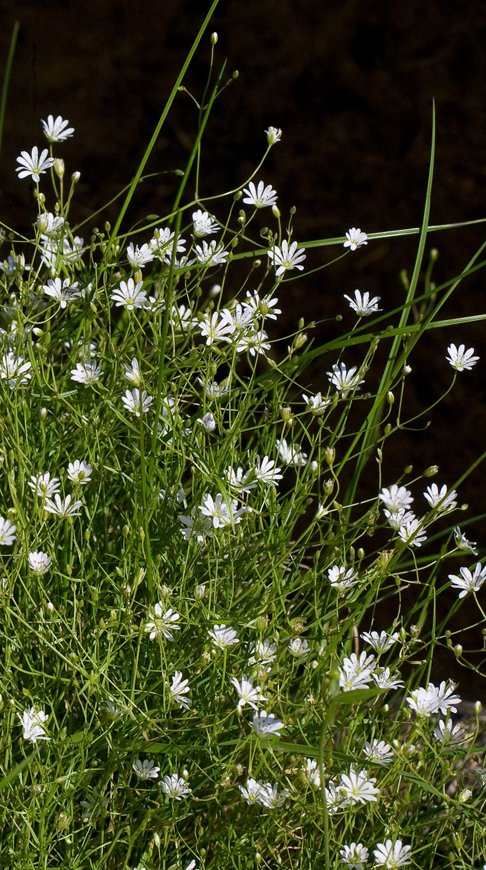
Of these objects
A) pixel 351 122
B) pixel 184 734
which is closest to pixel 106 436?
pixel 184 734

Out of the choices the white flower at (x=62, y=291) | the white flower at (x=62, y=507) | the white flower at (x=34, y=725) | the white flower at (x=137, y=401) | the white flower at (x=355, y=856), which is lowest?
the white flower at (x=355, y=856)

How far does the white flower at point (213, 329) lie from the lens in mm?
Answer: 996

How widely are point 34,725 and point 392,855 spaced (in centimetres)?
38

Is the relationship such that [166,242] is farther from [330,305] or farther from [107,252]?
[330,305]

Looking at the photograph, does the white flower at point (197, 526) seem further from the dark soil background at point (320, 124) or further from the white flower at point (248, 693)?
the dark soil background at point (320, 124)

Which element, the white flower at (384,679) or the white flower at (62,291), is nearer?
the white flower at (384,679)

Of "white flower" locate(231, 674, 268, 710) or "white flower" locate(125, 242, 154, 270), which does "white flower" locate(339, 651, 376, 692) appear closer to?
"white flower" locate(231, 674, 268, 710)

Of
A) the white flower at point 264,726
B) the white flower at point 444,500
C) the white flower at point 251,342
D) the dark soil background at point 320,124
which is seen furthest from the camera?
the dark soil background at point 320,124

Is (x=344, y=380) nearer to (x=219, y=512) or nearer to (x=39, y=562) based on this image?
(x=219, y=512)

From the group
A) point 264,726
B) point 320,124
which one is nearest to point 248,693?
point 264,726

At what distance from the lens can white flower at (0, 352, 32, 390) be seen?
943 millimetres

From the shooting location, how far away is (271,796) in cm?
85

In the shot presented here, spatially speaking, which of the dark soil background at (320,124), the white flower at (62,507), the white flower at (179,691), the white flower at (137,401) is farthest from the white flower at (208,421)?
the dark soil background at (320,124)

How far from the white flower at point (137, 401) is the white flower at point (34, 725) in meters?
0.32
